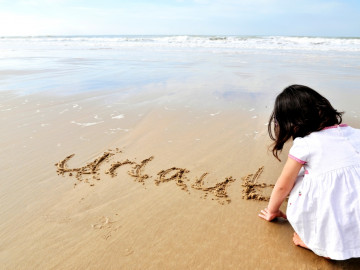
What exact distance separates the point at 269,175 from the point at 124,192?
144 cm

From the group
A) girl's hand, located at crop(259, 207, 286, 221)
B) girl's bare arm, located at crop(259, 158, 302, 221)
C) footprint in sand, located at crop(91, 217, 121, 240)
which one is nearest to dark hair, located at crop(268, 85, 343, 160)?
girl's bare arm, located at crop(259, 158, 302, 221)

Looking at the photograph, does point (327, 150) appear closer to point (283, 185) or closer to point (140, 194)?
point (283, 185)

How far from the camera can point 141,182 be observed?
2.67 metres

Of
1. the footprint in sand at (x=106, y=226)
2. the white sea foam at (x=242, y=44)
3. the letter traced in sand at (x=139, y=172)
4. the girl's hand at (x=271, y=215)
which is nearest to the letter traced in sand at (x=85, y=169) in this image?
the letter traced in sand at (x=139, y=172)

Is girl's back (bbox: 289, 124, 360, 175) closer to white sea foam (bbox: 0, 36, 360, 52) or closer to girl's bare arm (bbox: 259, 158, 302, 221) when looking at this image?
girl's bare arm (bbox: 259, 158, 302, 221)

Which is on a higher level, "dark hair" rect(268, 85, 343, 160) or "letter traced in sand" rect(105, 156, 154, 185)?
"dark hair" rect(268, 85, 343, 160)

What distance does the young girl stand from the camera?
1619 mm

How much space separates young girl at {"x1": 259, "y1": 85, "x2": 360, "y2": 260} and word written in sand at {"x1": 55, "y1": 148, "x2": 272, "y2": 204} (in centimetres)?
69

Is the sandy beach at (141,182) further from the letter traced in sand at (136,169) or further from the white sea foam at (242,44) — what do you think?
the white sea foam at (242,44)

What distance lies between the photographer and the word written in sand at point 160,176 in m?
2.51

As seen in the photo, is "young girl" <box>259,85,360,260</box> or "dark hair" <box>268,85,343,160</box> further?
"dark hair" <box>268,85,343,160</box>

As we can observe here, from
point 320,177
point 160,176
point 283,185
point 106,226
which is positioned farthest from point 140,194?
point 320,177

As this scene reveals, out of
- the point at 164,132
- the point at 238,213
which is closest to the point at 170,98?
the point at 164,132

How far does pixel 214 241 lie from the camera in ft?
6.31
